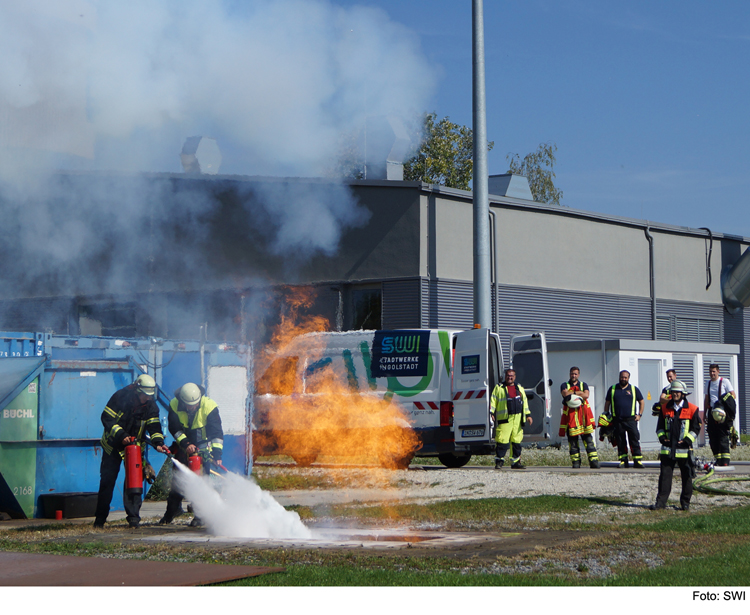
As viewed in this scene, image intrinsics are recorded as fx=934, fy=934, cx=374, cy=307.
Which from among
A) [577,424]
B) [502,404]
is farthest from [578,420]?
[502,404]

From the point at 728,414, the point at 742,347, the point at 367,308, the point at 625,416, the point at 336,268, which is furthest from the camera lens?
the point at 742,347

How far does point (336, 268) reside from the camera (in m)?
23.9

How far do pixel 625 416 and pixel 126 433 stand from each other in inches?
386

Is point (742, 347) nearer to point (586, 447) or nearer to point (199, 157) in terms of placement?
point (586, 447)

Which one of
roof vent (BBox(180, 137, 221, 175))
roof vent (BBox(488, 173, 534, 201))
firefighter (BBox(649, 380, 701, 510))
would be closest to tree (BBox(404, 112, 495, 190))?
roof vent (BBox(488, 173, 534, 201))

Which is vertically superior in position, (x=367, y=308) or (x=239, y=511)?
(x=367, y=308)

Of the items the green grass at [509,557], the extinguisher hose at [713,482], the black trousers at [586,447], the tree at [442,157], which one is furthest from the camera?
the tree at [442,157]

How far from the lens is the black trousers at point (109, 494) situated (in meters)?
11.0

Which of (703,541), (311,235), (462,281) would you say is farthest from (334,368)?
(703,541)

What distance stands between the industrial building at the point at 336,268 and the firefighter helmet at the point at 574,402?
20.5 feet

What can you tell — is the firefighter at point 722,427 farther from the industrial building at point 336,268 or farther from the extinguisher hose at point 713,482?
the industrial building at point 336,268

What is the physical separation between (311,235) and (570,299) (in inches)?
348

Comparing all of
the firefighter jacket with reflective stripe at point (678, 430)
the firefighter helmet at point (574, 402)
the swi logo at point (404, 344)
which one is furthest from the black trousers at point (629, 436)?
the firefighter jacket with reflective stripe at point (678, 430)

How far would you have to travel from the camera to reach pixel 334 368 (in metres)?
17.4
